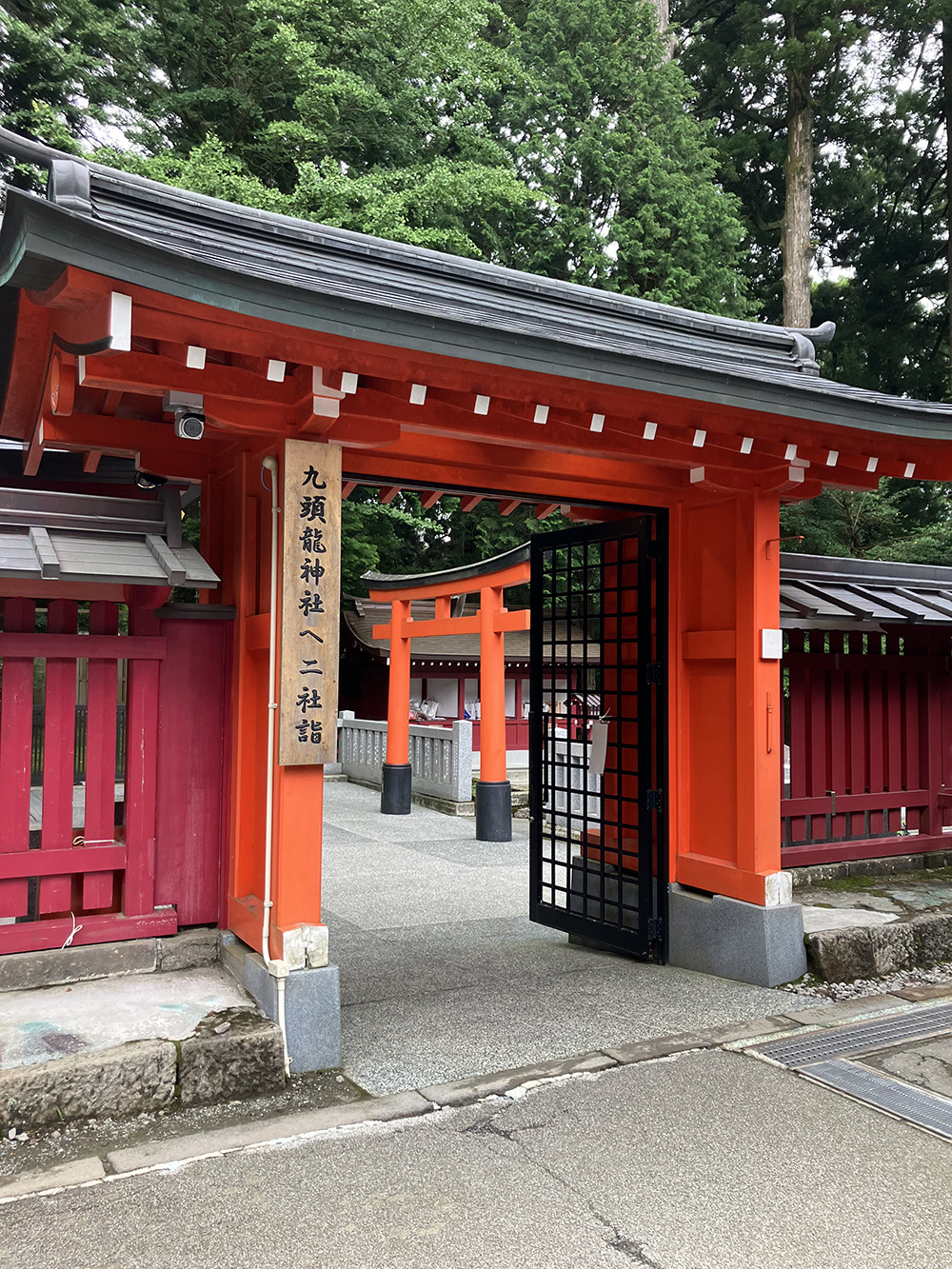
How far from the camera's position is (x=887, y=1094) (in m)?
3.90

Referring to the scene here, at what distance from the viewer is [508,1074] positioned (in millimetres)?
4066

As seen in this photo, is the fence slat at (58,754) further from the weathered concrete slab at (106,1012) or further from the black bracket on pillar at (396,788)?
the black bracket on pillar at (396,788)

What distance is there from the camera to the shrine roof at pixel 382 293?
3100mm

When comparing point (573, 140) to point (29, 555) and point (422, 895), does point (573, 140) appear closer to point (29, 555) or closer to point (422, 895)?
point (422, 895)

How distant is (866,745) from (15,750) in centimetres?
581

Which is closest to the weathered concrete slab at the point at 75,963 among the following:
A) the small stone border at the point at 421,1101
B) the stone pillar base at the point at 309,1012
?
the stone pillar base at the point at 309,1012

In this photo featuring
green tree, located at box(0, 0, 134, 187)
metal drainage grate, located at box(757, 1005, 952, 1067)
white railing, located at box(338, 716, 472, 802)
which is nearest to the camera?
metal drainage grate, located at box(757, 1005, 952, 1067)

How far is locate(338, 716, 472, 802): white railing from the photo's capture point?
44.7ft

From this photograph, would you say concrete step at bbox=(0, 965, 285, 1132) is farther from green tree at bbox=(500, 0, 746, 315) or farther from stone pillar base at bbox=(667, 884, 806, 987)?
green tree at bbox=(500, 0, 746, 315)

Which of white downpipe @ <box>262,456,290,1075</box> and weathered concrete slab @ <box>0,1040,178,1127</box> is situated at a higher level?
white downpipe @ <box>262,456,290,1075</box>

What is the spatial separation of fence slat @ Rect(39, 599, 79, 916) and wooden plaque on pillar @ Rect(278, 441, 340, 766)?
1.09 meters

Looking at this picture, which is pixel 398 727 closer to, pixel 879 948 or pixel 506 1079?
pixel 879 948

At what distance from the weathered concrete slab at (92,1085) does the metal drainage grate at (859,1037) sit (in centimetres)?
275

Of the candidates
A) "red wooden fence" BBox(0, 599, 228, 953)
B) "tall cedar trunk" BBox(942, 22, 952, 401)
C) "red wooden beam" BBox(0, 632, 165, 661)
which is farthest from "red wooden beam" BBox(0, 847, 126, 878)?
"tall cedar trunk" BBox(942, 22, 952, 401)
